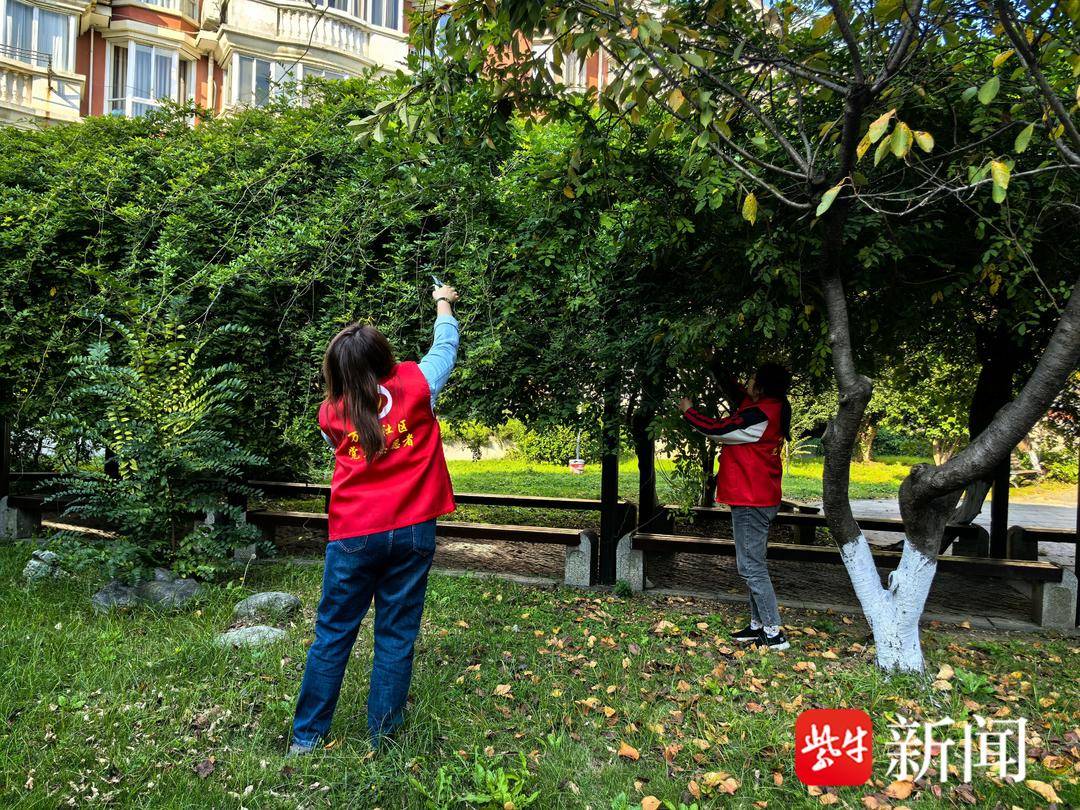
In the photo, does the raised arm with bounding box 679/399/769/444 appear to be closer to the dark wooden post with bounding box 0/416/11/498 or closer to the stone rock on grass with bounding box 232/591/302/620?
the stone rock on grass with bounding box 232/591/302/620

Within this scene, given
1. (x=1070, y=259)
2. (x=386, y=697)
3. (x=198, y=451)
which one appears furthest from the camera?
(x=198, y=451)

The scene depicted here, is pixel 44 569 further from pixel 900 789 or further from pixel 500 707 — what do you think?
pixel 900 789

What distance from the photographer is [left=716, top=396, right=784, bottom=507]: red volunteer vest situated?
4836 millimetres

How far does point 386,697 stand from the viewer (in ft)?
10.9

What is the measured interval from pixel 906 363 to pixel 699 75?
480cm

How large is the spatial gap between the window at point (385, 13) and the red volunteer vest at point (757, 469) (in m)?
18.3

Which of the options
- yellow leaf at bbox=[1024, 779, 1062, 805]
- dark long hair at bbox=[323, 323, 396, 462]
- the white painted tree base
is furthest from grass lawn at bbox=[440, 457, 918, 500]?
dark long hair at bbox=[323, 323, 396, 462]

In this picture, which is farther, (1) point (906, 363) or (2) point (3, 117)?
(2) point (3, 117)

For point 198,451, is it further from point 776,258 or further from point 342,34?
point 342,34

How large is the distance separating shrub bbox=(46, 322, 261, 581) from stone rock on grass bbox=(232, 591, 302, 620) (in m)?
0.53

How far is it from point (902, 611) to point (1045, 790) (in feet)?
4.48

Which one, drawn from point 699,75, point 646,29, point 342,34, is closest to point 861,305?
point 699,75

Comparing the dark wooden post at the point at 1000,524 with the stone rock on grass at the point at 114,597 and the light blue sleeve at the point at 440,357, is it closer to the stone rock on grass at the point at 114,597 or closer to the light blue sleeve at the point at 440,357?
the light blue sleeve at the point at 440,357

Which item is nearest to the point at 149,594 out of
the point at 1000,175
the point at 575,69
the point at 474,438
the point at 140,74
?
the point at 1000,175
